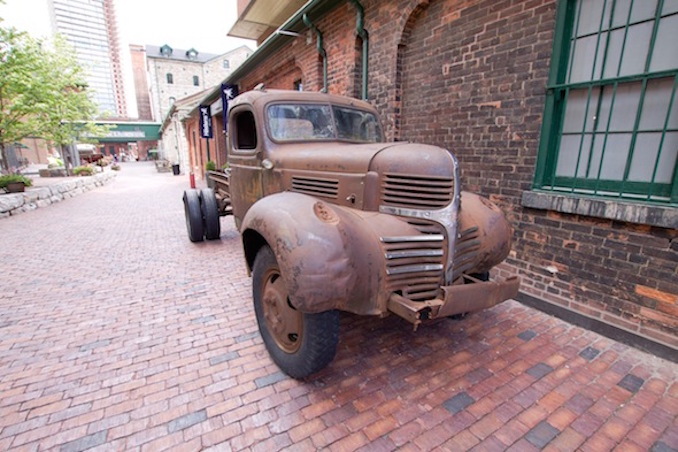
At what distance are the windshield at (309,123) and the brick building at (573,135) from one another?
156 centimetres

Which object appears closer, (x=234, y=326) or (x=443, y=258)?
(x=443, y=258)

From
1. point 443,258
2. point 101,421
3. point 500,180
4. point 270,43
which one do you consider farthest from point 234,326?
point 270,43

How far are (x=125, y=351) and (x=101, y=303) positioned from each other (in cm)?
115

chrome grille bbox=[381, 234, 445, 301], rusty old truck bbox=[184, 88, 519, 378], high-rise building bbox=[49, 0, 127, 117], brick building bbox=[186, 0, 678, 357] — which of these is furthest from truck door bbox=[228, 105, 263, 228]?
high-rise building bbox=[49, 0, 127, 117]

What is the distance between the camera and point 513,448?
186 cm

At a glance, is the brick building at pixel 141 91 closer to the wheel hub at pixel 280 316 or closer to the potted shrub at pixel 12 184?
the potted shrub at pixel 12 184

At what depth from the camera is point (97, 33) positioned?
8975 cm

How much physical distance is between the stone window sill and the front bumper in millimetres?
1260

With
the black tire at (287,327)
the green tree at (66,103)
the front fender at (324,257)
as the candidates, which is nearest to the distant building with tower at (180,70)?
the green tree at (66,103)

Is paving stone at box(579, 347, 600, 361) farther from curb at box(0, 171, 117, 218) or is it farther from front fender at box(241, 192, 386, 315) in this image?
curb at box(0, 171, 117, 218)

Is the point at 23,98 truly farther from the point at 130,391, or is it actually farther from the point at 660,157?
the point at 660,157

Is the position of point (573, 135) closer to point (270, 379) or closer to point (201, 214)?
point (270, 379)

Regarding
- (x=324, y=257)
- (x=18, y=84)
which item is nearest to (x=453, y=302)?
(x=324, y=257)

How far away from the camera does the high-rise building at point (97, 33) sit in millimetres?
85938
